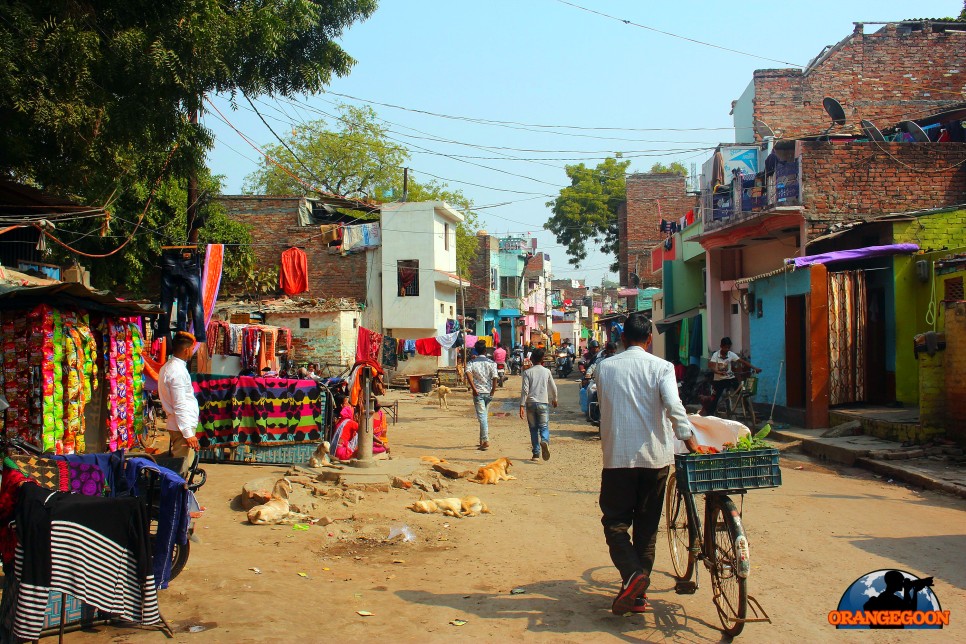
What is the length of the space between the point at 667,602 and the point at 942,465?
7.46 metres

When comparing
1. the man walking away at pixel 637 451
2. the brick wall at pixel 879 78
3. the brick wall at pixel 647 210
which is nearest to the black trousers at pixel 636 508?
the man walking away at pixel 637 451

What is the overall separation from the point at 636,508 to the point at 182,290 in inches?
411

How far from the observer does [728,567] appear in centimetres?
499

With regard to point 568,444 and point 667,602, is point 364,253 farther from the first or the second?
point 667,602

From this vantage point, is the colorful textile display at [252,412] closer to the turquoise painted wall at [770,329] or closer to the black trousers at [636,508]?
the black trousers at [636,508]

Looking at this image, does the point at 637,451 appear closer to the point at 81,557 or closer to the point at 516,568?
the point at 516,568

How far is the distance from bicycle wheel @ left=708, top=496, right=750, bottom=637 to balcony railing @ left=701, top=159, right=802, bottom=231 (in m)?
14.3

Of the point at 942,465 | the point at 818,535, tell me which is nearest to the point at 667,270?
the point at 942,465

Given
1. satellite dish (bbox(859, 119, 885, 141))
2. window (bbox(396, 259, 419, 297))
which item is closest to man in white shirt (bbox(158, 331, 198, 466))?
satellite dish (bbox(859, 119, 885, 141))

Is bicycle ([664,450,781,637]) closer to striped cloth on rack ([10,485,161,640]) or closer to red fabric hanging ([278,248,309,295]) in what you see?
striped cloth on rack ([10,485,161,640])

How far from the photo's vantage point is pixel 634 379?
5.37 metres

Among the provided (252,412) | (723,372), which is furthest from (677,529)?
(723,372)

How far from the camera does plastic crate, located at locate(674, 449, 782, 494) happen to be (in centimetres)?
499

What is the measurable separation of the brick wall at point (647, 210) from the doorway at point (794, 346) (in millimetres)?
28985
